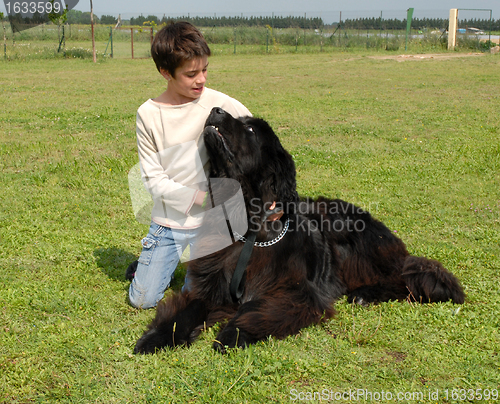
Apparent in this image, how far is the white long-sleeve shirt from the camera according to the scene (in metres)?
3.25

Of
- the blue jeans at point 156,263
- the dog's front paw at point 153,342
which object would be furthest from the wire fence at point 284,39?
the dog's front paw at point 153,342

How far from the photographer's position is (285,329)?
298 centimetres

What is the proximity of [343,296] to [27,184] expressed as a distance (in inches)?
170

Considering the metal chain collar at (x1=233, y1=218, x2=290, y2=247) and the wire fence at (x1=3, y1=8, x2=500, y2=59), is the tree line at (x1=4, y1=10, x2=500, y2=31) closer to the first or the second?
the wire fence at (x1=3, y1=8, x2=500, y2=59)

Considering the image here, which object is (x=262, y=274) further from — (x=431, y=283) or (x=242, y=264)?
→ (x=431, y=283)

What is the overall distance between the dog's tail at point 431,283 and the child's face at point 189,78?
209 centimetres

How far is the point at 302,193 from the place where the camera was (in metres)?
5.80

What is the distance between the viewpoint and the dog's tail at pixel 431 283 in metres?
3.44

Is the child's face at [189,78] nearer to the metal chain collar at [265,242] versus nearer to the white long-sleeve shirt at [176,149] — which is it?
the white long-sleeve shirt at [176,149]

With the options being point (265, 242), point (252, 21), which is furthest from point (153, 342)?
point (252, 21)

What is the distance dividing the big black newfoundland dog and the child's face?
39cm

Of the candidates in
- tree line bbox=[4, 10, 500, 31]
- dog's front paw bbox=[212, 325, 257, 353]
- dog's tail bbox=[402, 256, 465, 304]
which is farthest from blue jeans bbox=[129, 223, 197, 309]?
tree line bbox=[4, 10, 500, 31]

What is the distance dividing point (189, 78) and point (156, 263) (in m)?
1.37
